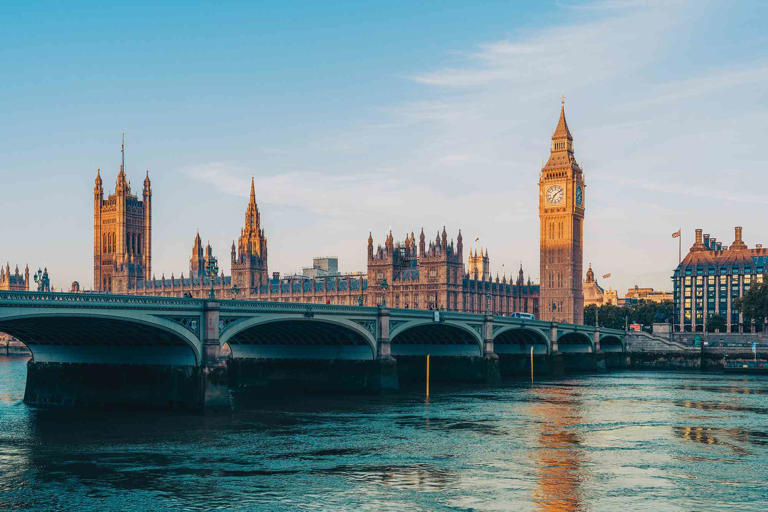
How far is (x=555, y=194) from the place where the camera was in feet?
551

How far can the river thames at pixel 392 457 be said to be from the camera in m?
29.8

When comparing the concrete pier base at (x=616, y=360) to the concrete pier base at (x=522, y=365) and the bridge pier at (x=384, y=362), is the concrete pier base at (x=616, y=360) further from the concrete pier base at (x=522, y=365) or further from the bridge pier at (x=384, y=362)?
the bridge pier at (x=384, y=362)

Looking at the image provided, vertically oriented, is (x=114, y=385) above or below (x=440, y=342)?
below

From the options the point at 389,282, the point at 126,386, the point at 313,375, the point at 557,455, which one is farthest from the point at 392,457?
the point at 389,282

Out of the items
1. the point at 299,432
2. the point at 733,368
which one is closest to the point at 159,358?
the point at 299,432

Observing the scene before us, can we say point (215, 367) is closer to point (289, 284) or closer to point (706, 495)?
point (706, 495)

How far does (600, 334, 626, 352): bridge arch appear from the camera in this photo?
126750 mm

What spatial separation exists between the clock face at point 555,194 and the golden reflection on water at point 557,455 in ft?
344

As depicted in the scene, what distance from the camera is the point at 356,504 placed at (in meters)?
29.0

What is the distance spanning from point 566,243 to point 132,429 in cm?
12854

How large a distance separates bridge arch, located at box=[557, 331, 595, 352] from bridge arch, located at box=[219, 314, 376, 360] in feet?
163

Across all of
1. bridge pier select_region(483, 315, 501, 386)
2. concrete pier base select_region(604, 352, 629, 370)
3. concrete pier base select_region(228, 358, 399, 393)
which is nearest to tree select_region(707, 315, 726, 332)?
concrete pier base select_region(604, 352, 629, 370)

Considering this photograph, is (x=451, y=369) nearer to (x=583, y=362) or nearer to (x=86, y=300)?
(x=583, y=362)

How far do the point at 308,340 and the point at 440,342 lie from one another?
19.0 meters
